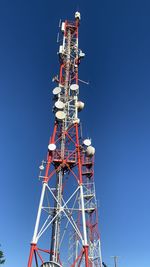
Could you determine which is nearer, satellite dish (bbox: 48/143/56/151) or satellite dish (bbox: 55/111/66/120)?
satellite dish (bbox: 48/143/56/151)

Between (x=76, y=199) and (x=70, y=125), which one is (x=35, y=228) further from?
(x=70, y=125)

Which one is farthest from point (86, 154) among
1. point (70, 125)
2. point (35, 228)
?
point (35, 228)

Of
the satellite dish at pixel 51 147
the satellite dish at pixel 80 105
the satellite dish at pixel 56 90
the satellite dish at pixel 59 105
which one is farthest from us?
the satellite dish at pixel 80 105

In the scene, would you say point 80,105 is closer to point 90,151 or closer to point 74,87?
point 74,87

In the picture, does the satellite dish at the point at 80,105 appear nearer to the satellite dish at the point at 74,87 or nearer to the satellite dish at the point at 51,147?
the satellite dish at the point at 74,87

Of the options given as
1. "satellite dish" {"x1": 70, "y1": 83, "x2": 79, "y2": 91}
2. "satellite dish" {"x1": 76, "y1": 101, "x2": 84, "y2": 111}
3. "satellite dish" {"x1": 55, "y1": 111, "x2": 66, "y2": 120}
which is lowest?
"satellite dish" {"x1": 55, "y1": 111, "x2": 66, "y2": 120}

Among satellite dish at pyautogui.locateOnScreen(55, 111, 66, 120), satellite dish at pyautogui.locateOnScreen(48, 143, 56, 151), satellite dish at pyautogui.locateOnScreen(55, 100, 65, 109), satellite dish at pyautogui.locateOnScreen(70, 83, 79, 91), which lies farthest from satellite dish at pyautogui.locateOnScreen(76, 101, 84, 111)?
satellite dish at pyautogui.locateOnScreen(48, 143, 56, 151)

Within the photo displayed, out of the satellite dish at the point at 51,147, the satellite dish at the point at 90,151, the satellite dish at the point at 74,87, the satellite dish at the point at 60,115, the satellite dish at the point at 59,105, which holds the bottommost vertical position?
the satellite dish at the point at 51,147

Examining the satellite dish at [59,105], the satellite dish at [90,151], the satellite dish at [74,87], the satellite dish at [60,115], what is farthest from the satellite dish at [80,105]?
the satellite dish at [90,151]

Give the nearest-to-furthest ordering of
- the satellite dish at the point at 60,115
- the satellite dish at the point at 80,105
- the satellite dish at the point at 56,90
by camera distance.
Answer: the satellite dish at the point at 60,115 < the satellite dish at the point at 56,90 < the satellite dish at the point at 80,105

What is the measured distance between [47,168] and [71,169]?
2324mm

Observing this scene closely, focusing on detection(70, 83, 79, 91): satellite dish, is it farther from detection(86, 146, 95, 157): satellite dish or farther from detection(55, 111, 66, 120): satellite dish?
detection(86, 146, 95, 157): satellite dish

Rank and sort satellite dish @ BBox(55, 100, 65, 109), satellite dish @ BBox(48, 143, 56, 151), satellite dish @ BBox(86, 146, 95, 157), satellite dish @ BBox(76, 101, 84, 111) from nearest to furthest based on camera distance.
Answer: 1. satellite dish @ BBox(48, 143, 56, 151)
2. satellite dish @ BBox(55, 100, 65, 109)
3. satellite dish @ BBox(86, 146, 95, 157)
4. satellite dish @ BBox(76, 101, 84, 111)

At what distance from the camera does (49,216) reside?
2253cm
